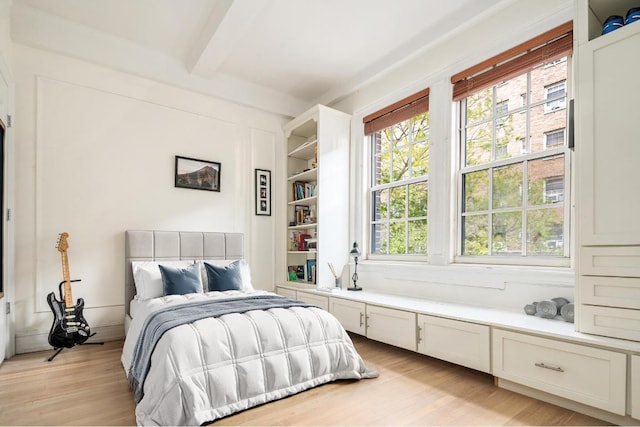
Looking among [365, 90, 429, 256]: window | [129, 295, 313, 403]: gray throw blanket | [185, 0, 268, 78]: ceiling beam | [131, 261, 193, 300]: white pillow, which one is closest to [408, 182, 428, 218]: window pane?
[365, 90, 429, 256]: window

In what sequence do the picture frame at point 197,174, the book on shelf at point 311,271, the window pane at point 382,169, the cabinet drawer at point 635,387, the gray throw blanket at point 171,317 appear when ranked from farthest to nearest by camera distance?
the book on shelf at point 311,271
the window pane at point 382,169
the picture frame at point 197,174
the gray throw blanket at point 171,317
the cabinet drawer at point 635,387

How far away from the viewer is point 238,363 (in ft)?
7.00

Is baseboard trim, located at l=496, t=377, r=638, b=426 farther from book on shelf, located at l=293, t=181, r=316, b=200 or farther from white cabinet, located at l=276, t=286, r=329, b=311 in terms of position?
book on shelf, located at l=293, t=181, r=316, b=200

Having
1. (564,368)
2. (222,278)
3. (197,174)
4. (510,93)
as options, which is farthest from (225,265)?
(510,93)

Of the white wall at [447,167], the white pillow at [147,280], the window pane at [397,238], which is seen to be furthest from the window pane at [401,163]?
the white pillow at [147,280]

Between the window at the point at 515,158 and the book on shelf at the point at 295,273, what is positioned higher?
the window at the point at 515,158

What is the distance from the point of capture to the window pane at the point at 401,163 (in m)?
3.86

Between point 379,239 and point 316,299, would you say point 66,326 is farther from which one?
point 379,239

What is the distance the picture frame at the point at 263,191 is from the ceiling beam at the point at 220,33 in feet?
4.36

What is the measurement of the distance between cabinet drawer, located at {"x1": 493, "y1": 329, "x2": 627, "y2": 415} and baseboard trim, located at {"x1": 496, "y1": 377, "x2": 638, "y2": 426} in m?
0.09

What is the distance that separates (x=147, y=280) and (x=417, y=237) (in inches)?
106

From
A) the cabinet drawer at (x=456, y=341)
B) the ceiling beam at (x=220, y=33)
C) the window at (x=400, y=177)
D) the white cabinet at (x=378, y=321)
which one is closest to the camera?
the cabinet drawer at (x=456, y=341)

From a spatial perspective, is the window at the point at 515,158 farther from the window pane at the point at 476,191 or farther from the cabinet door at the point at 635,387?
the cabinet door at the point at 635,387

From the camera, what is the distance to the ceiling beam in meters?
2.83
